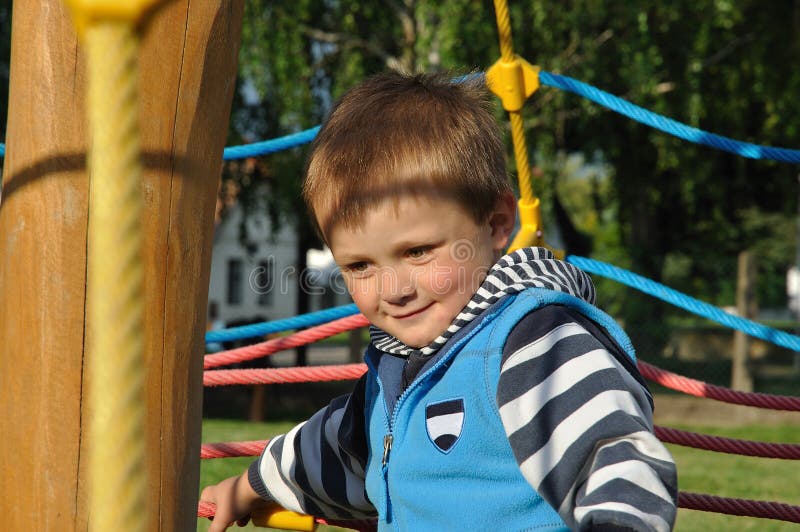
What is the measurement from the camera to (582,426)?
116 cm

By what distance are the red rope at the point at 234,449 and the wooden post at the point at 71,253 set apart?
38.8 inches

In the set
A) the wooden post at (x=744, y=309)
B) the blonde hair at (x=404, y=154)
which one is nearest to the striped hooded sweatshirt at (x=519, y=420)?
the blonde hair at (x=404, y=154)

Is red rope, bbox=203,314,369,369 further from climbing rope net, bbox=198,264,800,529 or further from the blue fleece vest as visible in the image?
the blue fleece vest

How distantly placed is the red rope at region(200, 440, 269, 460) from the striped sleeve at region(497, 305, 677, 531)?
111 centimetres

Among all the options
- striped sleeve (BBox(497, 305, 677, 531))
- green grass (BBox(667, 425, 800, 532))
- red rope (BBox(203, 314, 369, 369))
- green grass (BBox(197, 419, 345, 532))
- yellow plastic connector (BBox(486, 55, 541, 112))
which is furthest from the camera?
green grass (BBox(197, 419, 345, 532))

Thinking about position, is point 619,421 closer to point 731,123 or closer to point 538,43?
point 538,43

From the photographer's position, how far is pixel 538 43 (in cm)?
878

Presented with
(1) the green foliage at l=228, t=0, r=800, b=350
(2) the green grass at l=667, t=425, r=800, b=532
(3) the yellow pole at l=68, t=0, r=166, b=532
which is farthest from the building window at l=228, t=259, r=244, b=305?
(3) the yellow pole at l=68, t=0, r=166, b=532

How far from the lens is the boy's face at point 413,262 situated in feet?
4.63

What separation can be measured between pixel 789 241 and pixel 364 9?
952 centimetres

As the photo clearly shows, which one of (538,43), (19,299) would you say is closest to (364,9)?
(538,43)

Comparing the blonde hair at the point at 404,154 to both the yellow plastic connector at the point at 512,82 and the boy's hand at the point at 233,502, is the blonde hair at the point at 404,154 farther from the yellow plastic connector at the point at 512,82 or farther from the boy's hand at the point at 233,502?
the yellow plastic connector at the point at 512,82

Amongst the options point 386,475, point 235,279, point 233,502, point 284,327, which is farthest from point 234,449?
point 235,279

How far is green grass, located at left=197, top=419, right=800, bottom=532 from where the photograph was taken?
3.78 meters
